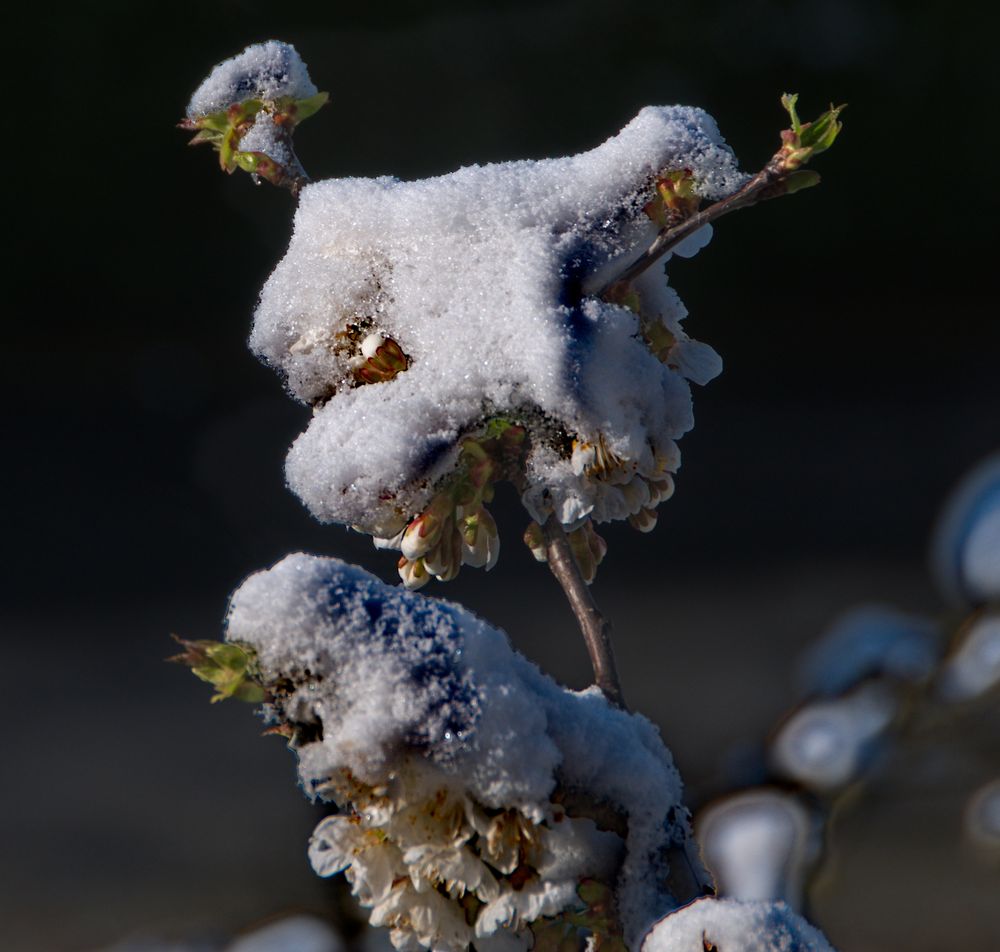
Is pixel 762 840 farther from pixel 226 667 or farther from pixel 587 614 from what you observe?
pixel 226 667

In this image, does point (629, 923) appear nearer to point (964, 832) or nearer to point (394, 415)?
point (394, 415)

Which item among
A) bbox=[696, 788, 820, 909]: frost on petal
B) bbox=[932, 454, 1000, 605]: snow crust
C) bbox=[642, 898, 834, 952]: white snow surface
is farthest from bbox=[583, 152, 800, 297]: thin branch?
bbox=[932, 454, 1000, 605]: snow crust

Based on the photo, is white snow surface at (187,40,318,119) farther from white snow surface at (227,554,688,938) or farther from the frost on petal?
the frost on petal

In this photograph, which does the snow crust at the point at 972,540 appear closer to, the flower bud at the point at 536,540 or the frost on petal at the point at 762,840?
the frost on petal at the point at 762,840

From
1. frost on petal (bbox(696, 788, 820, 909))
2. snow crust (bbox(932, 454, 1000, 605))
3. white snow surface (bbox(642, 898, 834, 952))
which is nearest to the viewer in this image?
white snow surface (bbox(642, 898, 834, 952))

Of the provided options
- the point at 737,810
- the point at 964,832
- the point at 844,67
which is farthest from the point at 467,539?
the point at 844,67
